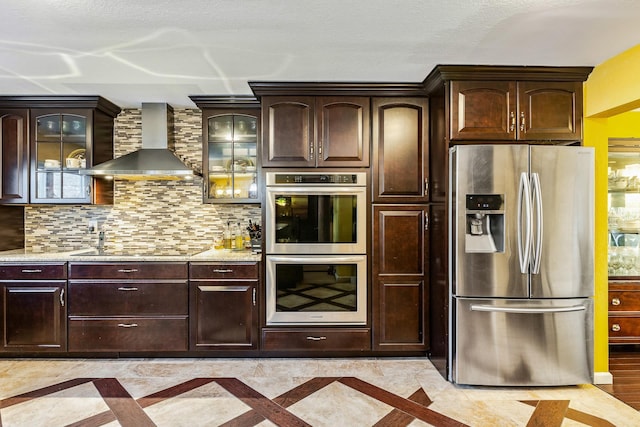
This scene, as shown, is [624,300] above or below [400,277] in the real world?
below

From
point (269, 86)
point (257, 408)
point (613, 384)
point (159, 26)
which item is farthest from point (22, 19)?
point (613, 384)

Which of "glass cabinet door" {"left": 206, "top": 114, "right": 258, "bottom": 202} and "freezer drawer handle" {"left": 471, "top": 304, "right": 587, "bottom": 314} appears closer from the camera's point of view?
"freezer drawer handle" {"left": 471, "top": 304, "right": 587, "bottom": 314}

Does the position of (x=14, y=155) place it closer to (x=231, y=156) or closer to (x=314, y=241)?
(x=231, y=156)

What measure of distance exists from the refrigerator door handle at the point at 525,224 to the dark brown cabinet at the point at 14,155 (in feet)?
13.8

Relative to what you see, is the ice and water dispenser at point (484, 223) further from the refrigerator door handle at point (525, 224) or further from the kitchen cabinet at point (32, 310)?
the kitchen cabinet at point (32, 310)

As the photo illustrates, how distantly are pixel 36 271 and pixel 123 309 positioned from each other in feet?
2.67

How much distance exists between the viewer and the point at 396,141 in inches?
121

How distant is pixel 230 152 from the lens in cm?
343

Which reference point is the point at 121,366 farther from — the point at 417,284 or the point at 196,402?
the point at 417,284

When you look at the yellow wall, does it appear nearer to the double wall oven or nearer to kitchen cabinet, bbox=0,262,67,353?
the double wall oven

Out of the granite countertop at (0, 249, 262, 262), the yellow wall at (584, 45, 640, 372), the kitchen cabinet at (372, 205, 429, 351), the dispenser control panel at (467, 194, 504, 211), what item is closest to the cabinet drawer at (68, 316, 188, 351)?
the granite countertop at (0, 249, 262, 262)

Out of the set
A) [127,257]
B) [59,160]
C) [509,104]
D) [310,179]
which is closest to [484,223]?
[509,104]

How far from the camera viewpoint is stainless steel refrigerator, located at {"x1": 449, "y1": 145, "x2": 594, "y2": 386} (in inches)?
100

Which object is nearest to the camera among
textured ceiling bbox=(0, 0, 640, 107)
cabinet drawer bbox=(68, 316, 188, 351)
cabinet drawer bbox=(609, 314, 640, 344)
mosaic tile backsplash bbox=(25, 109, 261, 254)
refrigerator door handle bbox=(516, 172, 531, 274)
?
textured ceiling bbox=(0, 0, 640, 107)
